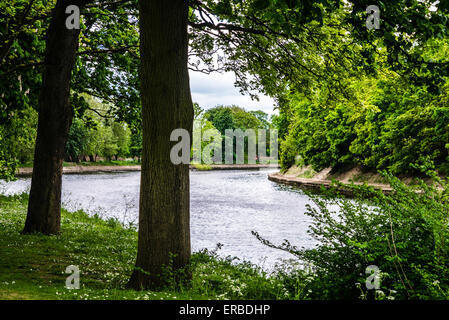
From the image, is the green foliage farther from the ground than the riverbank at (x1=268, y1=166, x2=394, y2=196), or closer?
farther from the ground

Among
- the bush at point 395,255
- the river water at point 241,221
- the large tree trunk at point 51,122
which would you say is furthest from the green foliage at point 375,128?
the large tree trunk at point 51,122

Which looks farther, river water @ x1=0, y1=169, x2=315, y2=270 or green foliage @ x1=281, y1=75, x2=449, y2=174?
river water @ x1=0, y1=169, x2=315, y2=270

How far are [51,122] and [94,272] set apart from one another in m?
4.32

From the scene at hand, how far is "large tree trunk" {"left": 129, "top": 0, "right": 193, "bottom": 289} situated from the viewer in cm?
547

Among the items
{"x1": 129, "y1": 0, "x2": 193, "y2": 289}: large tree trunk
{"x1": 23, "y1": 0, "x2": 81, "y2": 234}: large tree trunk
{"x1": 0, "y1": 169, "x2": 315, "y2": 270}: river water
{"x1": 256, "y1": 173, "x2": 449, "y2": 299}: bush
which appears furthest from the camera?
{"x1": 0, "y1": 169, "x2": 315, "y2": 270}: river water

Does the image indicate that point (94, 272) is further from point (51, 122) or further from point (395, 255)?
point (395, 255)

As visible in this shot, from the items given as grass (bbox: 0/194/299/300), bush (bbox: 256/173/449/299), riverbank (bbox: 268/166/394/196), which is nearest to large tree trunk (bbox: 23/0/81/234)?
grass (bbox: 0/194/299/300)

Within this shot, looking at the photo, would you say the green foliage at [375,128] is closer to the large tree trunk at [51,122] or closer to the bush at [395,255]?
the bush at [395,255]

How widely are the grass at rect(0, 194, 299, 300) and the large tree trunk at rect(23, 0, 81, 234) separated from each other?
723 mm

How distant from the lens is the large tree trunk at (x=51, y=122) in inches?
345

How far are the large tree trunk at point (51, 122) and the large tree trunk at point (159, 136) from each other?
4248mm

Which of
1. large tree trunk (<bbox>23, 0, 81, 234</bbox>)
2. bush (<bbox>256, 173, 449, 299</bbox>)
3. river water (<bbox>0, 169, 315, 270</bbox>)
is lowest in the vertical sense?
river water (<bbox>0, 169, 315, 270</bbox>)

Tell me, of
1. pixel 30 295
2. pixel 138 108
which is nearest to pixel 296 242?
pixel 138 108

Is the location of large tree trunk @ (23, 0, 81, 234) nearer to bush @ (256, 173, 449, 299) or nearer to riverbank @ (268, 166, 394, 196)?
bush @ (256, 173, 449, 299)
